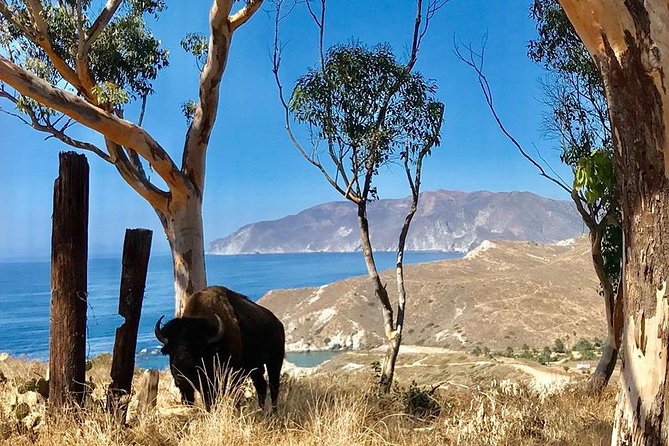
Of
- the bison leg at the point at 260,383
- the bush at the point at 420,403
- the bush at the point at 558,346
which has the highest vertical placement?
the bison leg at the point at 260,383

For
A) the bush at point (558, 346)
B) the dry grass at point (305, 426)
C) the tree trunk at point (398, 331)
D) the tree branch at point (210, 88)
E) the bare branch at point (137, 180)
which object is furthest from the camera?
the bush at point (558, 346)

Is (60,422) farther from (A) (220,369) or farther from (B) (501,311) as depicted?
(B) (501,311)

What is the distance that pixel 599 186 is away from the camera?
6809 millimetres

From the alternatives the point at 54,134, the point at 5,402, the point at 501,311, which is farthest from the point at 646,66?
the point at 501,311

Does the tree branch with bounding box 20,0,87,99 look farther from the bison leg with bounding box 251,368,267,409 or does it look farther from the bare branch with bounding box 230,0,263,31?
the bison leg with bounding box 251,368,267,409

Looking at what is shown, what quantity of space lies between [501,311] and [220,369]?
59994 millimetres

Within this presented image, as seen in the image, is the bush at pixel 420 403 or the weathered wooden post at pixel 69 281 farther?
the bush at pixel 420 403

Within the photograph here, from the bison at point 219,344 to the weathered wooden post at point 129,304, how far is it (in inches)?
28.4

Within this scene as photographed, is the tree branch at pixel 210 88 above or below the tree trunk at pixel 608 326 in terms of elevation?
above

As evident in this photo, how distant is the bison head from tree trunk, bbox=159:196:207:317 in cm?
406

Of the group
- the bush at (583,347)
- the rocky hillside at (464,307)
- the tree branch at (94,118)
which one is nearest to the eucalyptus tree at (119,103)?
the tree branch at (94,118)

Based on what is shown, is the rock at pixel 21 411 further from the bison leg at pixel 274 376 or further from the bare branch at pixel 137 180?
the bare branch at pixel 137 180

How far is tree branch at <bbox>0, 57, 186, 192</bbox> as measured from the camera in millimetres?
10148

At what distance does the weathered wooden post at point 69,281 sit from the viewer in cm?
648
